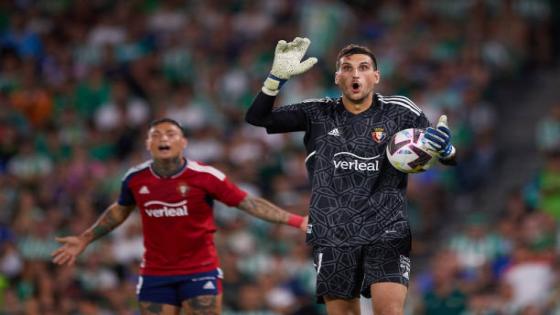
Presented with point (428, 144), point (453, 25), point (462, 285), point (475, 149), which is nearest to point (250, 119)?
point (428, 144)

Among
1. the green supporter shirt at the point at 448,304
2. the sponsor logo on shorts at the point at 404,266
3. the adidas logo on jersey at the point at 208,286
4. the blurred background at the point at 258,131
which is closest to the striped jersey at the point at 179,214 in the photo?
the adidas logo on jersey at the point at 208,286

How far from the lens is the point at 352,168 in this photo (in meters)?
9.36

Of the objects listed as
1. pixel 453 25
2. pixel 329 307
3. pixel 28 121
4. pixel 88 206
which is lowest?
pixel 329 307

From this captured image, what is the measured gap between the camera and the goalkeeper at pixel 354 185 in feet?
30.3

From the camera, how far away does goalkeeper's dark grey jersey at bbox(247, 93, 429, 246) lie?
365 inches

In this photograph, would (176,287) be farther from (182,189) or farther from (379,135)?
(379,135)

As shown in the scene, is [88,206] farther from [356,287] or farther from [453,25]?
[356,287]

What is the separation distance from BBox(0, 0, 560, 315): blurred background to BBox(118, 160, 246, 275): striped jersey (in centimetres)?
319

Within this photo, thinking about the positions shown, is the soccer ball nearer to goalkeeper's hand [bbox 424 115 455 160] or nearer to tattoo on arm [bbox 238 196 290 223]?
goalkeeper's hand [bbox 424 115 455 160]

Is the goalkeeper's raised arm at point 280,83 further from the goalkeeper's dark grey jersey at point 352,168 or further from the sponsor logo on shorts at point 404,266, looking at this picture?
the sponsor logo on shorts at point 404,266

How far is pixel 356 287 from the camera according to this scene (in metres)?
9.34

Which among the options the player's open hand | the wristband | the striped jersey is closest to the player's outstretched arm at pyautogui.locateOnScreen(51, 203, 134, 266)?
the player's open hand

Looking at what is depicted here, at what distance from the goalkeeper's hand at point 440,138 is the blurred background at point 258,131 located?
516 cm

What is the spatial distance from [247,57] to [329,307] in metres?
10.2
